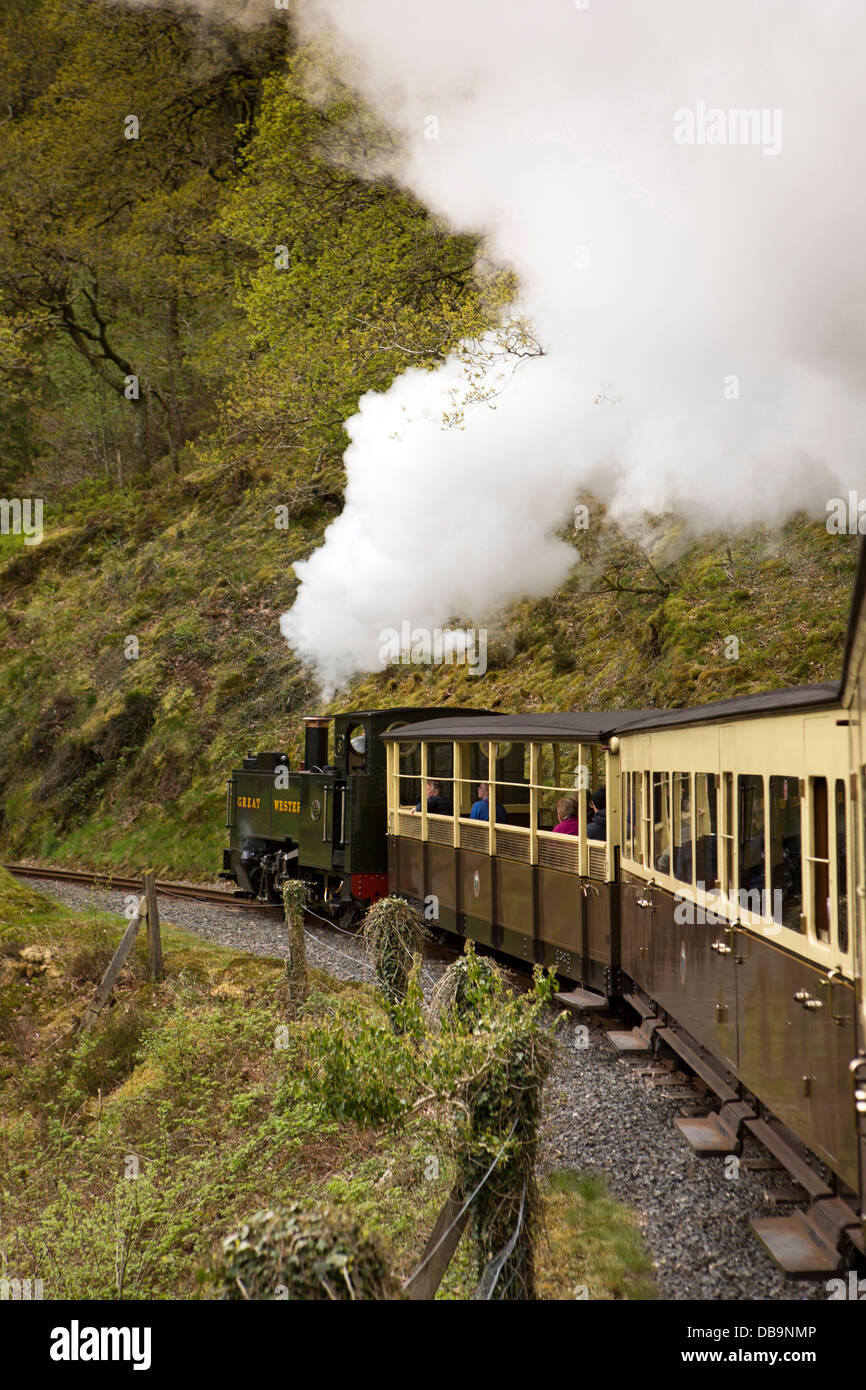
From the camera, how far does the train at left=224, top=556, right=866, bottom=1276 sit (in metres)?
4.37

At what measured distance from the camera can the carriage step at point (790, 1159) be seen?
15.9ft

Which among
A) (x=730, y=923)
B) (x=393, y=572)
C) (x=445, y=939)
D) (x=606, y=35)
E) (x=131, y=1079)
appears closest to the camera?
(x=730, y=923)

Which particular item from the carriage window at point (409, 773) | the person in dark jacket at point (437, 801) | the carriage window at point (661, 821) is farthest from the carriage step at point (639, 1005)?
the carriage window at point (409, 773)

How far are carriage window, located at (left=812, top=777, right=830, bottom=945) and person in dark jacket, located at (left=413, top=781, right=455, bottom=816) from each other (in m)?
7.74

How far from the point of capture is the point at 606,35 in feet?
54.2

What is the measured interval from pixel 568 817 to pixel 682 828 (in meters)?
2.80

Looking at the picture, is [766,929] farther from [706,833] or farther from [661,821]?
[661,821]

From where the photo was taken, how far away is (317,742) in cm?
1593

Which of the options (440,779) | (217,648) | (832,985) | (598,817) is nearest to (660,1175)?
(832,985)

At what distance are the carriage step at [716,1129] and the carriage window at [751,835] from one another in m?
1.38

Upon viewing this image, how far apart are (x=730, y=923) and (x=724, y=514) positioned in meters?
12.4

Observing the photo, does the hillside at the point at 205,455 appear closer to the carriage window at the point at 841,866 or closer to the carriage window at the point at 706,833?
the carriage window at the point at 706,833
